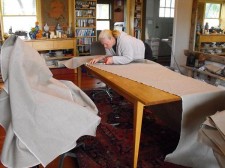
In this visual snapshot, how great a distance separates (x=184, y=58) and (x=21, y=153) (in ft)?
10.3

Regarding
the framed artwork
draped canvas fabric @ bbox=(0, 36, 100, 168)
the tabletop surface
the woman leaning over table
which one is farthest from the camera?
the framed artwork

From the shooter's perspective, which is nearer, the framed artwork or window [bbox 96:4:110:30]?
the framed artwork

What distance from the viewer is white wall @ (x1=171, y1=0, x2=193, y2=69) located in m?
3.66

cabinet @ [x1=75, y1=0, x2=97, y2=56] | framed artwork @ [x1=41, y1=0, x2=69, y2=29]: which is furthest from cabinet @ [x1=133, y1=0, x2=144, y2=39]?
framed artwork @ [x1=41, y1=0, x2=69, y2=29]

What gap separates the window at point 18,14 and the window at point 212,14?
3.79 meters

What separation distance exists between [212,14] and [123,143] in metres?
2.09

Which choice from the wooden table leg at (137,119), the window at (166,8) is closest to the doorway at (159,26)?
the window at (166,8)

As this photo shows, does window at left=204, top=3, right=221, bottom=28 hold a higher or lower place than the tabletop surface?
higher

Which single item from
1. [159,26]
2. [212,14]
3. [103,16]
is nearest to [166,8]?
[159,26]

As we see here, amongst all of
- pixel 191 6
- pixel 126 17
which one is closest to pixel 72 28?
pixel 126 17

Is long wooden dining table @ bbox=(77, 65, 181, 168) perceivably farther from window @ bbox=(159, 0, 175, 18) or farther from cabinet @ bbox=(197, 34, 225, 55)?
window @ bbox=(159, 0, 175, 18)

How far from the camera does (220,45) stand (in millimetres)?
3039

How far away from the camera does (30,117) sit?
1358 mm

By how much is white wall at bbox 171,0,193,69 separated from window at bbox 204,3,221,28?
0.49 m
